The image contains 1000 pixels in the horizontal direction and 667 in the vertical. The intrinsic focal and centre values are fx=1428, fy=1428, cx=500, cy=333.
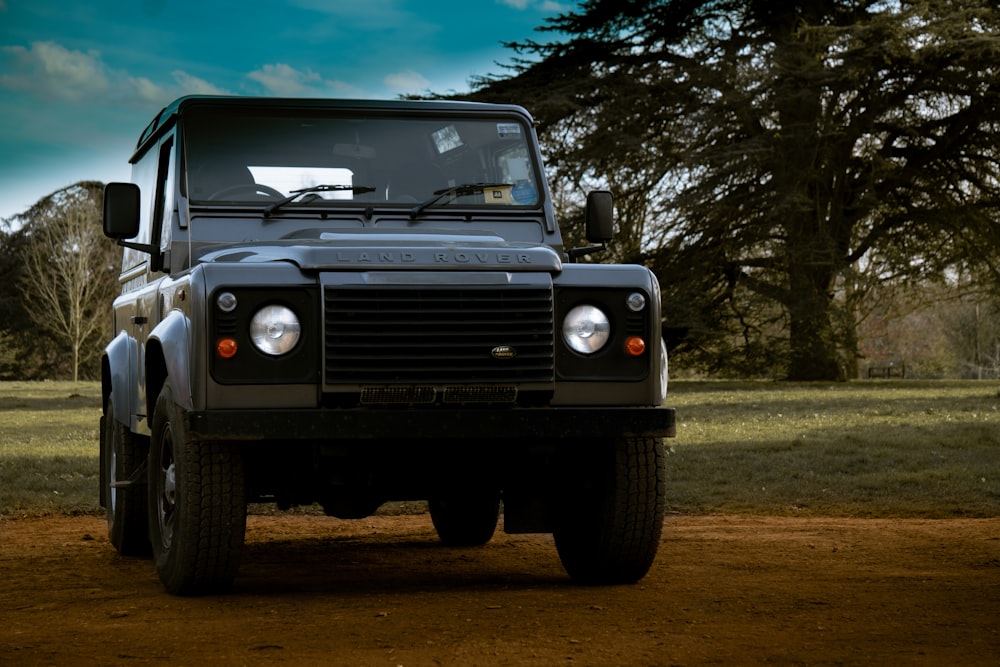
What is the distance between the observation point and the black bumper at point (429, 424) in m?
6.34

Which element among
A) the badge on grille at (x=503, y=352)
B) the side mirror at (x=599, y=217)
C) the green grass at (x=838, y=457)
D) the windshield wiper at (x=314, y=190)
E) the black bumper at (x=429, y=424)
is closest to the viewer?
the black bumper at (x=429, y=424)

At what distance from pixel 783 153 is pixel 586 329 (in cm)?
2672

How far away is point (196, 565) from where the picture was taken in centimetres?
669

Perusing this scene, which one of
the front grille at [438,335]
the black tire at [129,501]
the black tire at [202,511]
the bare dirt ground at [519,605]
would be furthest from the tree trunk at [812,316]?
the black tire at [202,511]

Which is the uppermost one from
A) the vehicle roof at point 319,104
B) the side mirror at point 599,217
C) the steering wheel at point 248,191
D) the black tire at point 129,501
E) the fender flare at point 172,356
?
the vehicle roof at point 319,104

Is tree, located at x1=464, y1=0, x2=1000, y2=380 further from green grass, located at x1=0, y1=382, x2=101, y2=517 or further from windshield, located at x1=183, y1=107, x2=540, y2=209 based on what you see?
windshield, located at x1=183, y1=107, x2=540, y2=209

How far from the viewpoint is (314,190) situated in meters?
7.82

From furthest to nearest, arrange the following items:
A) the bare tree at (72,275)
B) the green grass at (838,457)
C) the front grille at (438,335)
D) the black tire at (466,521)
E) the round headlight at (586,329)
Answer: the bare tree at (72,275)
the green grass at (838,457)
the black tire at (466,521)
the round headlight at (586,329)
the front grille at (438,335)

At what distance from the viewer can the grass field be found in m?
12.4

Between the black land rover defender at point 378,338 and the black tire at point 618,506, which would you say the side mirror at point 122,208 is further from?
the black tire at point 618,506

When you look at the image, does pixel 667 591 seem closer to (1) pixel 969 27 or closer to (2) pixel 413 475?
(2) pixel 413 475

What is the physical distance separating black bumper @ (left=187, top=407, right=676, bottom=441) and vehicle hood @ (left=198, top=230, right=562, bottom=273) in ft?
2.20

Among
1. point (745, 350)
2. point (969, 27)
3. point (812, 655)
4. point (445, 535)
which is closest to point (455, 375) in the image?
point (812, 655)

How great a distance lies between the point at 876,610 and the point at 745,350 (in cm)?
2870
